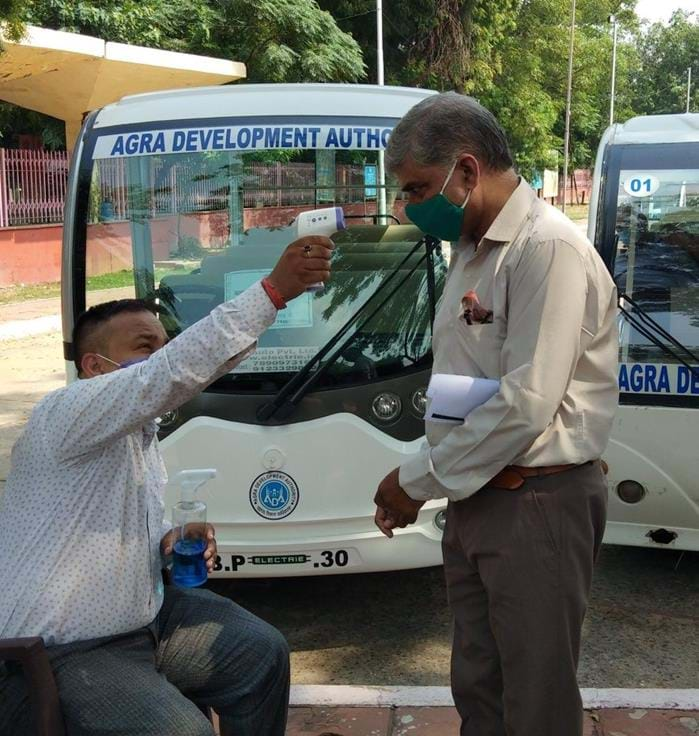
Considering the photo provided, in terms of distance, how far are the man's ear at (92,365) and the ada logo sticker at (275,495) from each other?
5.00 feet

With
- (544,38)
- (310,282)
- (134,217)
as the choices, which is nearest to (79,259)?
(134,217)

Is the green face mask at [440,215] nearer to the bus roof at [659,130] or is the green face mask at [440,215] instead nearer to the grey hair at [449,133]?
the grey hair at [449,133]

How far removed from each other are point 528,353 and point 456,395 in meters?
0.20

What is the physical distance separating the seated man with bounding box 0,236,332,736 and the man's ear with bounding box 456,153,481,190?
1.15 feet

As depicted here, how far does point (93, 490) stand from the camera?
212cm

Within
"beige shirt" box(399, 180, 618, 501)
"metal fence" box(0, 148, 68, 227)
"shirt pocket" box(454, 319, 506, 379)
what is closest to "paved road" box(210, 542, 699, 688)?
"beige shirt" box(399, 180, 618, 501)

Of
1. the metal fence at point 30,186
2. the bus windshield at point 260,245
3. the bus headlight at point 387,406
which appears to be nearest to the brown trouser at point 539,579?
the bus headlight at point 387,406

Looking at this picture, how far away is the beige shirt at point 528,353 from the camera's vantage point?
199 cm

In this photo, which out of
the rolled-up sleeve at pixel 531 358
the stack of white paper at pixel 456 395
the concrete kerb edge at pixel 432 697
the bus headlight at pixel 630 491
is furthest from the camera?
the bus headlight at pixel 630 491

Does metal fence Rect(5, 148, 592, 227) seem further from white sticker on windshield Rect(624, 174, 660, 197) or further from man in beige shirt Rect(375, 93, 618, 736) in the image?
man in beige shirt Rect(375, 93, 618, 736)

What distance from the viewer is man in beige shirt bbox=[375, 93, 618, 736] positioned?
2021 mm

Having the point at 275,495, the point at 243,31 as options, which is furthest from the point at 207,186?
the point at 243,31

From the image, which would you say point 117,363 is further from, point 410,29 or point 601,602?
point 410,29

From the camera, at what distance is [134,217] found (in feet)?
13.3
